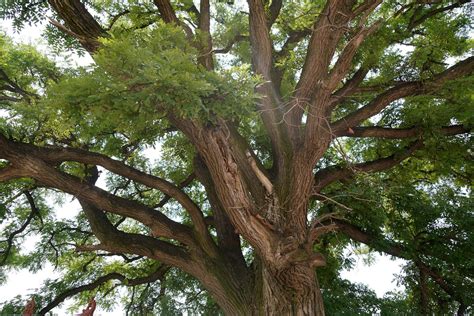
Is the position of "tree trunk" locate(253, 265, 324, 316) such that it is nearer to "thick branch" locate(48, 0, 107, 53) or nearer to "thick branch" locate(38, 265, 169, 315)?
"thick branch" locate(38, 265, 169, 315)

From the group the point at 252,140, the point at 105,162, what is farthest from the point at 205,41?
the point at 252,140

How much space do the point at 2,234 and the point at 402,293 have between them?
23.5 ft

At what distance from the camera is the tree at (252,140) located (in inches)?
133

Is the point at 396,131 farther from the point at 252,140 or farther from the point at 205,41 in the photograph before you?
the point at 205,41

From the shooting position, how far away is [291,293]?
13.8 feet

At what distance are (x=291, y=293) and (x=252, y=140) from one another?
2.63 m

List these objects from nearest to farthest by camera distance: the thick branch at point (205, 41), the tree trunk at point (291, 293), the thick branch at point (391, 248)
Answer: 1. the tree trunk at point (291, 293)
2. the thick branch at point (205, 41)
3. the thick branch at point (391, 248)

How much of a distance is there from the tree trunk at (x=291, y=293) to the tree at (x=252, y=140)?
0.6 inches

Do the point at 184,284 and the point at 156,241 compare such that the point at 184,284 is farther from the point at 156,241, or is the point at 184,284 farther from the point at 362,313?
the point at 362,313

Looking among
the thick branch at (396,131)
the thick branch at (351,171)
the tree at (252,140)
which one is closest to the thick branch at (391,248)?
the tree at (252,140)

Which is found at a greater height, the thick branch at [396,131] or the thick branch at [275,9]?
the thick branch at [275,9]

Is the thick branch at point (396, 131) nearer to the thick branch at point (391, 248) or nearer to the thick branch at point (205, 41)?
the thick branch at point (391, 248)

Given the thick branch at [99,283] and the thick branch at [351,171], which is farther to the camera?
the thick branch at [99,283]

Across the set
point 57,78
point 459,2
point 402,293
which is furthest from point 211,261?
point 459,2
